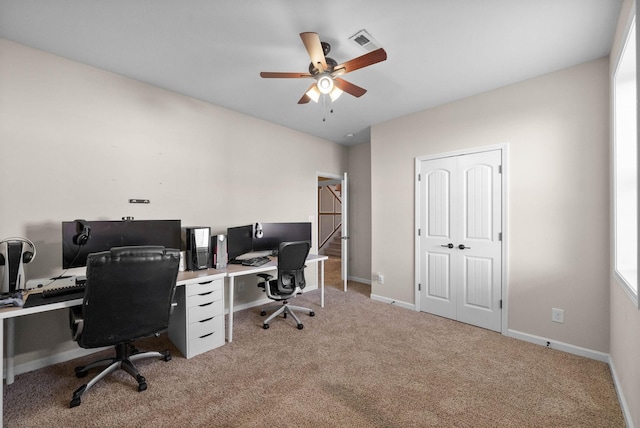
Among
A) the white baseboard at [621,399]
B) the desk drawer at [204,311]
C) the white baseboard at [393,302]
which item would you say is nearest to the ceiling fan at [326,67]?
the desk drawer at [204,311]

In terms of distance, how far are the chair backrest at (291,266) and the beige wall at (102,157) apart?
95 centimetres

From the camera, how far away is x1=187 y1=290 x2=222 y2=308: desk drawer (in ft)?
8.01

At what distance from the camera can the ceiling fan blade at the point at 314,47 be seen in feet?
5.76

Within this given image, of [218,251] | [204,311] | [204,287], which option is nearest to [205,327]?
[204,311]

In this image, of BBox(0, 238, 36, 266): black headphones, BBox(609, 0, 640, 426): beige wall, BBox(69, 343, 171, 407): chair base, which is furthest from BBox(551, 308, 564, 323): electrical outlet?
BBox(0, 238, 36, 266): black headphones

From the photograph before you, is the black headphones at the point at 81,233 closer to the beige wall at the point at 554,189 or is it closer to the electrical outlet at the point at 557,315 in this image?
the beige wall at the point at 554,189

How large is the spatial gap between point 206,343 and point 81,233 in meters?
1.44

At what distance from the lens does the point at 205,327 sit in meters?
2.51

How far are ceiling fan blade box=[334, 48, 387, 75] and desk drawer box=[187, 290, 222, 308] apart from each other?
229 cm

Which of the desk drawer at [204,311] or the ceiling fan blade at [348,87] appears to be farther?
the desk drawer at [204,311]

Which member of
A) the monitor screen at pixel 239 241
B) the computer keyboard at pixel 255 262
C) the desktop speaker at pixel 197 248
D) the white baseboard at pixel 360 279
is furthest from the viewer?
the white baseboard at pixel 360 279

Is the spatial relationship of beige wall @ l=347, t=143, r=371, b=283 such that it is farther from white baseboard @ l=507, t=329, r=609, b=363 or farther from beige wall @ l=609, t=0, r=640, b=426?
beige wall @ l=609, t=0, r=640, b=426

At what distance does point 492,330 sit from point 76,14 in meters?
4.71

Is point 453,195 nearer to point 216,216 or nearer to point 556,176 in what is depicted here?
point 556,176
